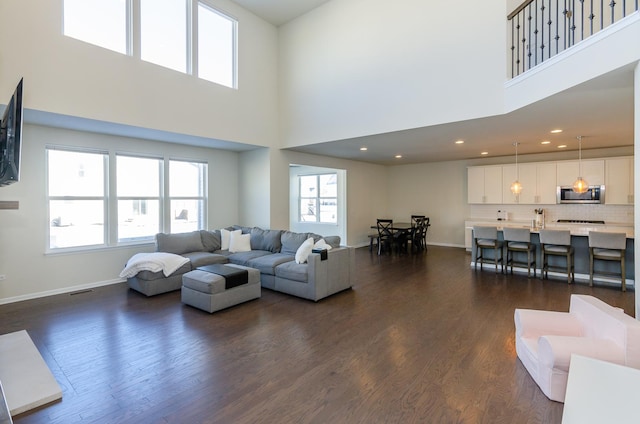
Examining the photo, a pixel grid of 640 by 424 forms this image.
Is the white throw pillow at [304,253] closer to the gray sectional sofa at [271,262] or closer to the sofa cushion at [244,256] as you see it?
the gray sectional sofa at [271,262]

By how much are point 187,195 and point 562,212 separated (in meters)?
9.09

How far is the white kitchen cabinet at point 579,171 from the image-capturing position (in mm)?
7121

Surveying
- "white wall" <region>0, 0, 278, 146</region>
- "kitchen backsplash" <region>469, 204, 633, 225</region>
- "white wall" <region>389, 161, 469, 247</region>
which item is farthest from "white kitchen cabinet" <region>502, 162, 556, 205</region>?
"white wall" <region>0, 0, 278, 146</region>

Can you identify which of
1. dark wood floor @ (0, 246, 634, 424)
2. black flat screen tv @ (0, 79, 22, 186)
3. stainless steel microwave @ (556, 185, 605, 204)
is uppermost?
black flat screen tv @ (0, 79, 22, 186)

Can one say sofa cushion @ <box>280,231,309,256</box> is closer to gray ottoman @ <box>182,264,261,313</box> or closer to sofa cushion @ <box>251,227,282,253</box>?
sofa cushion @ <box>251,227,282,253</box>

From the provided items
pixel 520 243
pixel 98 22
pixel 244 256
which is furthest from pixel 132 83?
pixel 520 243

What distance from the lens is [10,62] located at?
12.9 feet

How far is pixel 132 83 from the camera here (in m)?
5.07

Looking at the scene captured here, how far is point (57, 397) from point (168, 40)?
566 centimetres

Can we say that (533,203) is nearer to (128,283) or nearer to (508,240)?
(508,240)

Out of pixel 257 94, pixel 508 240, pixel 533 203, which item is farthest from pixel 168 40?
pixel 533 203

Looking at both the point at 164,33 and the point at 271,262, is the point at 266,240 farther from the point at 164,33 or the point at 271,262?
the point at 164,33

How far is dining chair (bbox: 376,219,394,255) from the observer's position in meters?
8.65

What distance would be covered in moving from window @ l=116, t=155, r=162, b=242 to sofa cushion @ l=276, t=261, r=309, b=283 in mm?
3091
